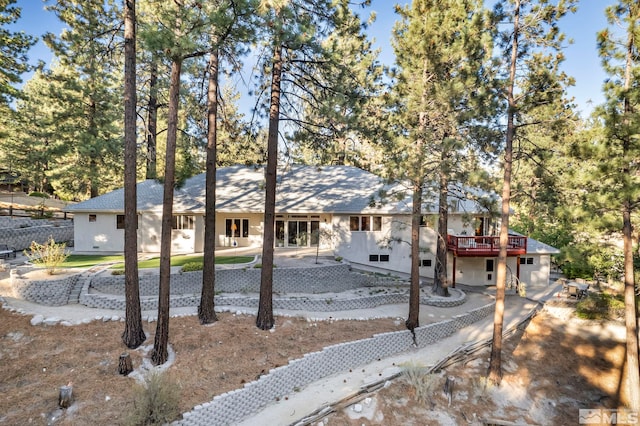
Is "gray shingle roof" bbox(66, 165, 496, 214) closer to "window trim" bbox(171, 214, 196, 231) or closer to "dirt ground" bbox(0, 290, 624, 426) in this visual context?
"window trim" bbox(171, 214, 196, 231)

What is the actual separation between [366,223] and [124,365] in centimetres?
1344

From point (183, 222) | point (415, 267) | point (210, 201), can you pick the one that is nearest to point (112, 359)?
point (210, 201)

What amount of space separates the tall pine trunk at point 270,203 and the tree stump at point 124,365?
3.90 meters

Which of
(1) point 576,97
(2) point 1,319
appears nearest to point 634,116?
(1) point 576,97

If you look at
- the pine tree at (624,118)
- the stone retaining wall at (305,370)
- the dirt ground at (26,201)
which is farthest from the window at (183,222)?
the pine tree at (624,118)

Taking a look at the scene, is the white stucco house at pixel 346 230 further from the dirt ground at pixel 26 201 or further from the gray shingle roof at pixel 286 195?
the dirt ground at pixel 26 201

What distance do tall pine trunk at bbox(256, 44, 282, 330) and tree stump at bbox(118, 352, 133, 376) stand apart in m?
3.90

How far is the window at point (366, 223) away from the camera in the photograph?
725 inches

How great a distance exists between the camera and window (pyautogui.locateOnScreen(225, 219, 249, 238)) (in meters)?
20.7

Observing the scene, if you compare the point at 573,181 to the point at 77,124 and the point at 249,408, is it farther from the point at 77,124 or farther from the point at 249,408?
the point at 77,124

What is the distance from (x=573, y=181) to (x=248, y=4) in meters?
10.4

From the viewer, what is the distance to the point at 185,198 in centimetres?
1947

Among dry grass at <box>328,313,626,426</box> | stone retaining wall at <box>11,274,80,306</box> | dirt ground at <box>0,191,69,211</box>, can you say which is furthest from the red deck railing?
dirt ground at <box>0,191,69,211</box>

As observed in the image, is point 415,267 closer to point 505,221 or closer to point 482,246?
point 505,221
